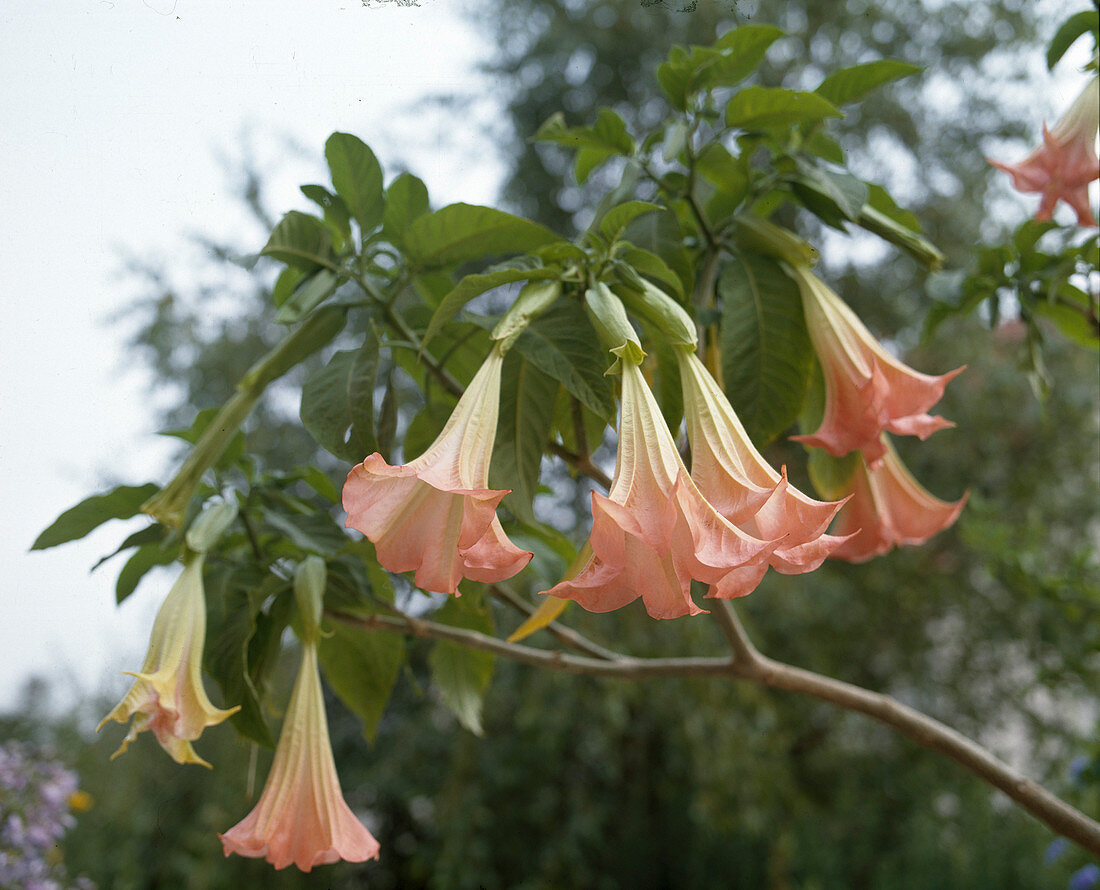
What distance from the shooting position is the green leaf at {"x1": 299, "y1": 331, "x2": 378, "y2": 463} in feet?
1.53

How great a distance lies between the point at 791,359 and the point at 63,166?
1.67ft

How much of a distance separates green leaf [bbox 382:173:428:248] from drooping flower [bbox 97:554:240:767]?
0.84 feet

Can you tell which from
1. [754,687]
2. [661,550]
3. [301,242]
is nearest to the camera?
[661,550]

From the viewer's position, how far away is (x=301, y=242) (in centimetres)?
52

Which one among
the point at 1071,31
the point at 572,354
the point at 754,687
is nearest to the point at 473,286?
the point at 572,354

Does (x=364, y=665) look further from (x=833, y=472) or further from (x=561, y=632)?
(x=833, y=472)

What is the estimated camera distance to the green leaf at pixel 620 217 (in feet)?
1.44

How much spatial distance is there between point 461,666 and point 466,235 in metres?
0.37

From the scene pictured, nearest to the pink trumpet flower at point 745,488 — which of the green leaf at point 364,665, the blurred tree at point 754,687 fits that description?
the green leaf at point 364,665

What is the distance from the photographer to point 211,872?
1.92 meters

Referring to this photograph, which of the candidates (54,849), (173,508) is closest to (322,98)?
(173,508)

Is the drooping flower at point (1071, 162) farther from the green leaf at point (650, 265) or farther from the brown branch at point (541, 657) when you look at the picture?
the brown branch at point (541, 657)

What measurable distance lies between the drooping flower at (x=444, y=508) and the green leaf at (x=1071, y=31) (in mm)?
532

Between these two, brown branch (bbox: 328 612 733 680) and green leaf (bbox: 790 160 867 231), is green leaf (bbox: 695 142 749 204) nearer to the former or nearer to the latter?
green leaf (bbox: 790 160 867 231)
